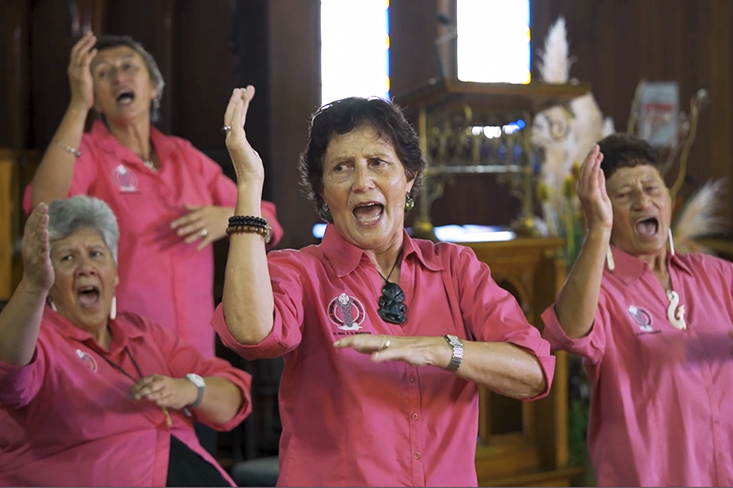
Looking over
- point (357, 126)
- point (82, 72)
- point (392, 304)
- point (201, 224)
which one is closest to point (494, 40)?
point (201, 224)

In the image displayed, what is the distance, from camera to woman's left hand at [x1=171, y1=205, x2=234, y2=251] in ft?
8.81

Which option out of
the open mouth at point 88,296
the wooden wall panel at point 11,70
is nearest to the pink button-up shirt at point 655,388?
the open mouth at point 88,296

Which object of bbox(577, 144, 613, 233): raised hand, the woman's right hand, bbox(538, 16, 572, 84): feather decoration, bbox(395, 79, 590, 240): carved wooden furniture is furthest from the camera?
bbox(538, 16, 572, 84): feather decoration

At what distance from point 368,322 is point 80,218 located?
3.08 feet

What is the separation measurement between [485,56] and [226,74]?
7.59ft

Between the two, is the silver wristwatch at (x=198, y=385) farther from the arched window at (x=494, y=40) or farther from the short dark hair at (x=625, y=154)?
the arched window at (x=494, y=40)

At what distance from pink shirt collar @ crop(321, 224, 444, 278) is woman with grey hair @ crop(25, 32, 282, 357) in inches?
40.2

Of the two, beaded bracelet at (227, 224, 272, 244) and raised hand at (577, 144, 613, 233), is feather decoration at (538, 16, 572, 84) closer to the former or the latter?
raised hand at (577, 144, 613, 233)

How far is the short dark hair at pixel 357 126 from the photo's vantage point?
1723 millimetres

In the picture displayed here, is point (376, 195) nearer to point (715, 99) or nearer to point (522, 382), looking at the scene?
point (522, 382)

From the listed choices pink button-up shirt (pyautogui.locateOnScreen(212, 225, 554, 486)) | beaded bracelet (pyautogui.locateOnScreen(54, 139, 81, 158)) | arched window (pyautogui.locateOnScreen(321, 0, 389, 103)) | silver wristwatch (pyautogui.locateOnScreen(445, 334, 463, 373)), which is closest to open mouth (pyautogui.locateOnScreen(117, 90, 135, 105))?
beaded bracelet (pyautogui.locateOnScreen(54, 139, 81, 158))

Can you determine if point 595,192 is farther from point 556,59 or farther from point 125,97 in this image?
point 556,59

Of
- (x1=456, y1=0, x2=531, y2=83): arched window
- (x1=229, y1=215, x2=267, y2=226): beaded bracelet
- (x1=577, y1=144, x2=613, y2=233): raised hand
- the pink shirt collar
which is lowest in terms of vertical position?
the pink shirt collar

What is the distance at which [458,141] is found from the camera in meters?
3.41
